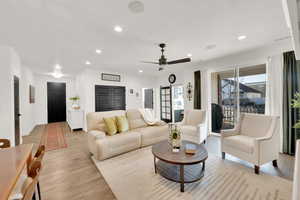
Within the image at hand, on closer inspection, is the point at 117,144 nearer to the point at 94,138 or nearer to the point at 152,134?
the point at 94,138

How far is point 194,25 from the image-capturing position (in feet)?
7.83

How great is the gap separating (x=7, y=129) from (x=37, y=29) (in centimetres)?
255

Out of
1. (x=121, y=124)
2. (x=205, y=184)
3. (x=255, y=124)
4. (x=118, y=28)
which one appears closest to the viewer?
(x=205, y=184)

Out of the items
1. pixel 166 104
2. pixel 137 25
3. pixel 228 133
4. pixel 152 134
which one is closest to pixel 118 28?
pixel 137 25

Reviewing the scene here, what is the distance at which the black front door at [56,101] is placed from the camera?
738cm

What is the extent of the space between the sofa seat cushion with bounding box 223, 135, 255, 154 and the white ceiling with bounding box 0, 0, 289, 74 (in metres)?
2.14

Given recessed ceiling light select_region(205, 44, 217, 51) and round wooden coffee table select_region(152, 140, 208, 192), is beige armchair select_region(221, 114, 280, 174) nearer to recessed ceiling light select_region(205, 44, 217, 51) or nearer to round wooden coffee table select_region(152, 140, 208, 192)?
round wooden coffee table select_region(152, 140, 208, 192)

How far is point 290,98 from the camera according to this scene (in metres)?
3.06

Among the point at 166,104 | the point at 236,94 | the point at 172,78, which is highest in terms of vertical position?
the point at 172,78

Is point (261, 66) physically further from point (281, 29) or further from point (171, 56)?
point (171, 56)

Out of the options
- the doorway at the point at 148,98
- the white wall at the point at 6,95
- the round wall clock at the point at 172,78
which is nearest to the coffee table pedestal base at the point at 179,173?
the white wall at the point at 6,95

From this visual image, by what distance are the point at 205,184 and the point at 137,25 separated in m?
2.83

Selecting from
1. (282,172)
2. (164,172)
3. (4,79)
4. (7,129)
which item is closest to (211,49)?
(282,172)

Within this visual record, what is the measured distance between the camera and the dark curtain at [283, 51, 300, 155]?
3.01 m
